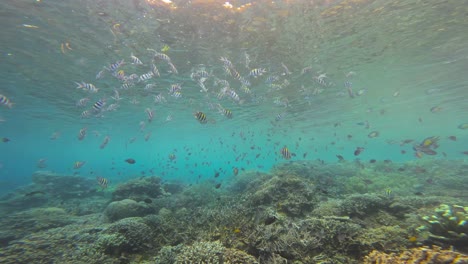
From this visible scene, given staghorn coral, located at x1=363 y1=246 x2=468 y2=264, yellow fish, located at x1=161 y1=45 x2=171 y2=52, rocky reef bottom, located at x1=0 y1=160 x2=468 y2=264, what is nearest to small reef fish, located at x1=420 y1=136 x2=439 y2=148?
rocky reef bottom, located at x1=0 y1=160 x2=468 y2=264

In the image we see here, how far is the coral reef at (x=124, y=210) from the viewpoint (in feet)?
34.3

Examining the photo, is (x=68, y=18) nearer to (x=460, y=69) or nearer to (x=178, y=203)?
(x=178, y=203)

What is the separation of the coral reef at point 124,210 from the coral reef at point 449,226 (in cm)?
1063

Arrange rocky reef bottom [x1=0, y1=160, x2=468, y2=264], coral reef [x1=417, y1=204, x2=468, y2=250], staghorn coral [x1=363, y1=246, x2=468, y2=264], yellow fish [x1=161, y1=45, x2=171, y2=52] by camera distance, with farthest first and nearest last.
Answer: yellow fish [x1=161, y1=45, x2=171, y2=52] → rocky reef bottom [x1=0, y1=160, x2=468, y2=264] → coral reef [x1=417, y1=204, x2=468, y2=250] → staghorn coral [x1=363, y1=246, x2=468, y2=264]

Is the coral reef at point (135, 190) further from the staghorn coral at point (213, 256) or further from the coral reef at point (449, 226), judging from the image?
the coral reef at point (449, 226)

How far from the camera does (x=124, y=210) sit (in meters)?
10.5

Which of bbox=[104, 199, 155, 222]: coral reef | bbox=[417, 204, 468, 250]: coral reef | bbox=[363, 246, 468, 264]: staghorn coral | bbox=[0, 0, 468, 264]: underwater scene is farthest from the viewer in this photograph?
bbox=[104, 199, 155, 222]: coral reef

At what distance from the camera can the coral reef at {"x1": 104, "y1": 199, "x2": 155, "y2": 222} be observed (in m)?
10.5

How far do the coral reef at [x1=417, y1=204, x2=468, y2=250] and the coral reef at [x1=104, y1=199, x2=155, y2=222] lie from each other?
34.9 feet

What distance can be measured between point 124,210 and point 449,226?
11.4 metres

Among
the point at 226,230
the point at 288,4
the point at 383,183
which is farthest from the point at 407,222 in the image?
the point at 383,183

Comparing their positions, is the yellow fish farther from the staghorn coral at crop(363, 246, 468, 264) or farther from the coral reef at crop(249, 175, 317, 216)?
the staghorn coral at crop(363, 246, 468, 264)

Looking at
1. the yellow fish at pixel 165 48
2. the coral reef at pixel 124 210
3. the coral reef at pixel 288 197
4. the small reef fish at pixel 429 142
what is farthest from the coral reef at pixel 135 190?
the small reef fish at pixel 429 142

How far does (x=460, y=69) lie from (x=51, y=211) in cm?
3536
